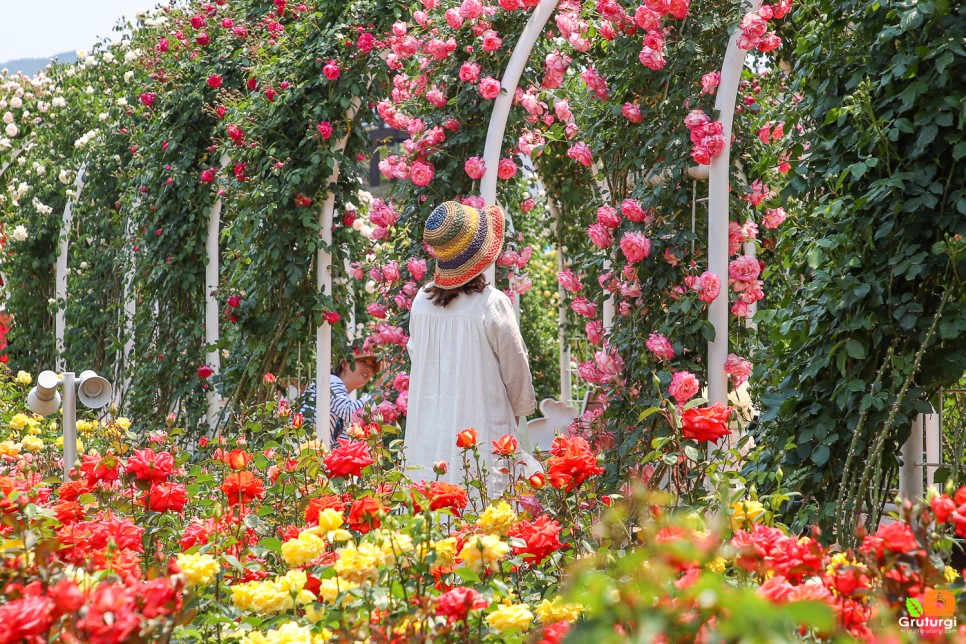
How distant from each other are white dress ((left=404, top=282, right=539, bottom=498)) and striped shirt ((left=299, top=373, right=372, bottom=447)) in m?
2.22

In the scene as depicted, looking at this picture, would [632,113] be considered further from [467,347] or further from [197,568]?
[197,568]

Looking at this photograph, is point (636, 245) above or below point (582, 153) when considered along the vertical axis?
below

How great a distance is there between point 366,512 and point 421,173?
3210 mm

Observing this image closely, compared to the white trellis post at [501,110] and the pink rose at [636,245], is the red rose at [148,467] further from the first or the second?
the white trellis post at [501,110]

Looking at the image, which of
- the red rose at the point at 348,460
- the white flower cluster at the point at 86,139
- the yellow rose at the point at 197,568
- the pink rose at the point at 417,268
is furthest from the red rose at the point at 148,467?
the white flower cluster at the point at 86,139

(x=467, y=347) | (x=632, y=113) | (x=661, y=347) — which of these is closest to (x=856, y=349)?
(x=661, y=347)

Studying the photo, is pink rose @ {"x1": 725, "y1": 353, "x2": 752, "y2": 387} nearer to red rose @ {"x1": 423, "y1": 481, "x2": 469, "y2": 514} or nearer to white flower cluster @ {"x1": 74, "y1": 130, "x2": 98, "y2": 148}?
red rose @ {"x1": 423, "y1": 481, "x2": 469, "y2": 514}

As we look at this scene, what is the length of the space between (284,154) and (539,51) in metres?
1.37

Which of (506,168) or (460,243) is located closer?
(460,243)

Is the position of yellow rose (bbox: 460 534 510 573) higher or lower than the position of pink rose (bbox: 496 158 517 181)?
lower

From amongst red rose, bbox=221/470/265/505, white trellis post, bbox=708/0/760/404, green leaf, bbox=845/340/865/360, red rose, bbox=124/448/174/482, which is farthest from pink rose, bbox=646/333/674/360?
red rose, bbox=124/448/174/482

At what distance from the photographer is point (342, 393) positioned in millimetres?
5785

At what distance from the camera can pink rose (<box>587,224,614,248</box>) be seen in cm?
404

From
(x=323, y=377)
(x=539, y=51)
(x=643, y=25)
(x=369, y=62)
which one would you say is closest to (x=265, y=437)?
(x=323, y=377)
